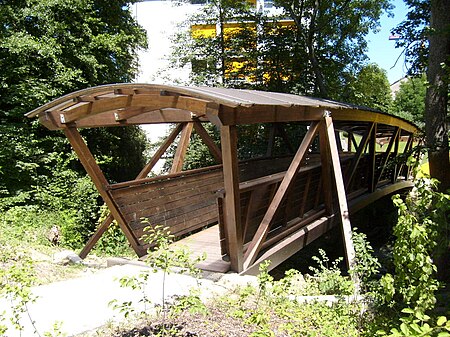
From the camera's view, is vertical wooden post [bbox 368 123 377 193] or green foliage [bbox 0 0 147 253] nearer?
vertical wooden post [bbox 368 123 377 193]

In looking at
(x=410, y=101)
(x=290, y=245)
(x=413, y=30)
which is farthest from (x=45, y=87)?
(x=410, y=101)

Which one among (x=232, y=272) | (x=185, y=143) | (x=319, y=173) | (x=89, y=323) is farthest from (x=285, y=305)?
(x=185, y=143)

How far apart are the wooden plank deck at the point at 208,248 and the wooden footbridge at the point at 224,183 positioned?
2 cm

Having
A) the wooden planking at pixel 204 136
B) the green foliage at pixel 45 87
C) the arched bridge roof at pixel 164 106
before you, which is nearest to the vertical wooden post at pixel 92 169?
the arched bridge roof at pixel 164 106

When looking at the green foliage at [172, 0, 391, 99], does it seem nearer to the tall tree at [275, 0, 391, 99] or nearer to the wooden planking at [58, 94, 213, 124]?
the tall tree at [275, 0, 391, 99]

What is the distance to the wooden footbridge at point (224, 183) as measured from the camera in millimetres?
4344

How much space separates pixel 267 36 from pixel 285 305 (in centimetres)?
1414

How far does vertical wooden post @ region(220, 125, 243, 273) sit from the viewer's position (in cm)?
418

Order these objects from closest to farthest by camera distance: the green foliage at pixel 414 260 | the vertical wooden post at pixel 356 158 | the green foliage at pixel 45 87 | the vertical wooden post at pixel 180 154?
the green foliage at pixel 414 260 < the vertical wooden post at pixel 180 154 < the vertical wooden post at pixel 356 158 < the green foliage at pixel 45 87

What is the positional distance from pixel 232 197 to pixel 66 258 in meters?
3.45

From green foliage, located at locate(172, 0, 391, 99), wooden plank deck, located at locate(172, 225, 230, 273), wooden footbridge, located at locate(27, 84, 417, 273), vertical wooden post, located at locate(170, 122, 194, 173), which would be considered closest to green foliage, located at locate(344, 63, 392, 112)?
green foliage, located at locate(172, 0, 391, 99)

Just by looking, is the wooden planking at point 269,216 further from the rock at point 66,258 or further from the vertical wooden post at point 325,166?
the rock at point 66,258

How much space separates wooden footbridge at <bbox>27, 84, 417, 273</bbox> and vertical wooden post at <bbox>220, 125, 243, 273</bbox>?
0.04 ft

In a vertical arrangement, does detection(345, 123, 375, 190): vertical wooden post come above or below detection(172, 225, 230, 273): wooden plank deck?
above
